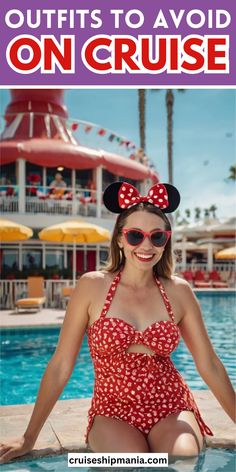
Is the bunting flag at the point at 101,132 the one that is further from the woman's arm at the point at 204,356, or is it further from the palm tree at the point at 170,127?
the woman's arm at the point at 204,356

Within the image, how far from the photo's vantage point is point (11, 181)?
72.2 ft

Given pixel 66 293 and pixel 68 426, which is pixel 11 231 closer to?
pixel 66 293

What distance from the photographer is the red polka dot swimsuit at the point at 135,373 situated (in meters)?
2.54

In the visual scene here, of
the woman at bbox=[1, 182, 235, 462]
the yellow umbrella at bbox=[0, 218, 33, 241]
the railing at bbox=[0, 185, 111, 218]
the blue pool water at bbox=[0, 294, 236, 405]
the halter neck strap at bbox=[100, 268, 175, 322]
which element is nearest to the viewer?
the woman at bbox=[1, 182, 235, 462]

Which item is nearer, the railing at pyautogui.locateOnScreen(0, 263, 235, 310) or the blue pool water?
the blue pool water

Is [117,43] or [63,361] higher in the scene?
[117,43]

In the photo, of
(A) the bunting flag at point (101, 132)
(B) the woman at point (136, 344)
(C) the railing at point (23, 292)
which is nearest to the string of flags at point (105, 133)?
(A) the bunting flag at point (101, 132)

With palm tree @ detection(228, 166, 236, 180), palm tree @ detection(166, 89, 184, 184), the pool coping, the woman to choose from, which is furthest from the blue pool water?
palm tree @ detection(228, 166, 236, 180)

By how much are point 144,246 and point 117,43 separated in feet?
6.49

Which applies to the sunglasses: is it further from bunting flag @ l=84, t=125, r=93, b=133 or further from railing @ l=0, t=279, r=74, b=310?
bunting flag @ l=84, t=125, r=93, b=133

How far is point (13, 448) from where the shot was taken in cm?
271

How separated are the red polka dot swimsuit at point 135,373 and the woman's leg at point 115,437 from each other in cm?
5

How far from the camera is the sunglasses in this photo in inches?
107

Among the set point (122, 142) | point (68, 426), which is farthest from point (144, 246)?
point (122, 142)
